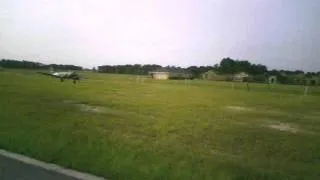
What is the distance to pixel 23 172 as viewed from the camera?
4.75m

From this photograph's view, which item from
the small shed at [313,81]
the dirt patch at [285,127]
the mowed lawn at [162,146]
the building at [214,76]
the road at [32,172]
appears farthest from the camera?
the building at [214,76]

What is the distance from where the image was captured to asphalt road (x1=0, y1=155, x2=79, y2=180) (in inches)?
179

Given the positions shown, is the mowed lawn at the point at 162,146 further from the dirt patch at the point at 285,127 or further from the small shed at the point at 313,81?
the small shed at the point at 313,81

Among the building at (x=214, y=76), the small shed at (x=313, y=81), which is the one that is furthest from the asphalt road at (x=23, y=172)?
the building at (x=214, y=76)

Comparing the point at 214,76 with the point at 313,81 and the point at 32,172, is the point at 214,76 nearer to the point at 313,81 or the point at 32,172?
the point at 313,81

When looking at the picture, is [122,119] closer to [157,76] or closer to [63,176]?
[63,176]

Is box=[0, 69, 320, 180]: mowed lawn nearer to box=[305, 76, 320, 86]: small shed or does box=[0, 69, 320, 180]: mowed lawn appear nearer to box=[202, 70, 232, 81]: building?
box=[305, 76, 320, 86]: small shed

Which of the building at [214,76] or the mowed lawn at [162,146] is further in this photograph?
the building at [214,76]

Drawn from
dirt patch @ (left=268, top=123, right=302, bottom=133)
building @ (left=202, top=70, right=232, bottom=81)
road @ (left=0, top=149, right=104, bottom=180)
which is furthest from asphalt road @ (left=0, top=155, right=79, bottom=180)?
building @ (left=202, top=70, right=232, bottom=81)

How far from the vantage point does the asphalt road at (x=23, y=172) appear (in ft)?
14.9

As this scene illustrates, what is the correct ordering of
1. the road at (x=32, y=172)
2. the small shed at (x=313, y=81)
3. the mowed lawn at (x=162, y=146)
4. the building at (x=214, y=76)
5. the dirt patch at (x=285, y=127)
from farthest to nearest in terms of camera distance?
1. the building at (x=214, y=76)
2. the small shed at (x=313, y=81)
3. the dirt patch at (x=285, y=127)
4. the mowed lawn at (x=162, y=146)
5. the road at (x=32, y=172)

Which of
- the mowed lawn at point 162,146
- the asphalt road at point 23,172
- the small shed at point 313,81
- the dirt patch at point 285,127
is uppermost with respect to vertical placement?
the asphalt road at point 23,172

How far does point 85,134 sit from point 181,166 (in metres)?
2.95

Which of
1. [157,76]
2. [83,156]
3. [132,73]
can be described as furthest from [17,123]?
[132,73]
